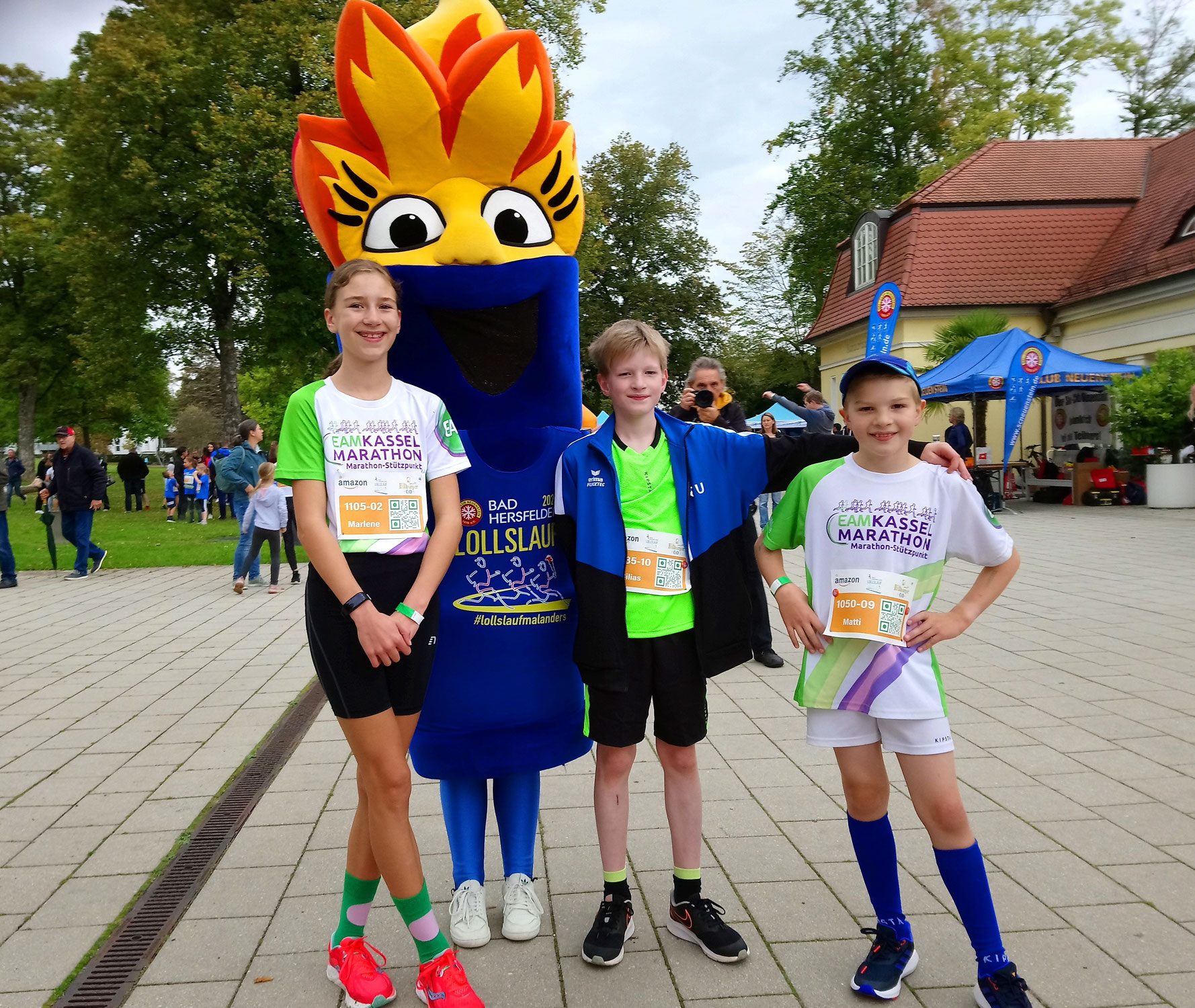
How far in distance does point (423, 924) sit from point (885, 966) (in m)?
1.28

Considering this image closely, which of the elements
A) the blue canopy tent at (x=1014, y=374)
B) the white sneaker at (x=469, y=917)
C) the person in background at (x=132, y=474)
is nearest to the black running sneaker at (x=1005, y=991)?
the white sneaker at (x=469, y=917)

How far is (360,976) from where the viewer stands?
2.62 m

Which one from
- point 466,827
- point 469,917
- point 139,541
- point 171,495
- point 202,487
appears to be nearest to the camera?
point 469,917

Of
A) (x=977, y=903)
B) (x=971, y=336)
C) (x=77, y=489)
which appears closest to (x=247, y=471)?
(x=77, y=489)

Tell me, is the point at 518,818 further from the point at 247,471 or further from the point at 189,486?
the point at 189,486

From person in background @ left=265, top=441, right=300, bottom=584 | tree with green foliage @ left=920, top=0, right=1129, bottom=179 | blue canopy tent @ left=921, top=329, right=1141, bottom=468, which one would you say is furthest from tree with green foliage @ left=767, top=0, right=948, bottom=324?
person in background @ left=265, top=441, right=300, bottom=584

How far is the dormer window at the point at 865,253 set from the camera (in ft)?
82.8

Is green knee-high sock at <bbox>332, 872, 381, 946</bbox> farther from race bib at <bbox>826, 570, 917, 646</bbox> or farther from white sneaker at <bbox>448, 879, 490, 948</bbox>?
race bib at <bbox>826, 570, 917, 646</bbox>

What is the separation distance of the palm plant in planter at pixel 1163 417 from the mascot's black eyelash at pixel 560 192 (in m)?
15.8

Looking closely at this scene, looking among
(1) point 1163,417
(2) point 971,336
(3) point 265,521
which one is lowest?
(3) point 265,521

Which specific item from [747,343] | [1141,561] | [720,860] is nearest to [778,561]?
[720,860]

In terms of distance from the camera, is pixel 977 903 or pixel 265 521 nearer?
pixel 977 903

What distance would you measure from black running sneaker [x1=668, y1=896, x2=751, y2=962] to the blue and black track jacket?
28.4 inches

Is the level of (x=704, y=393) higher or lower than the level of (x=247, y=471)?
higher
